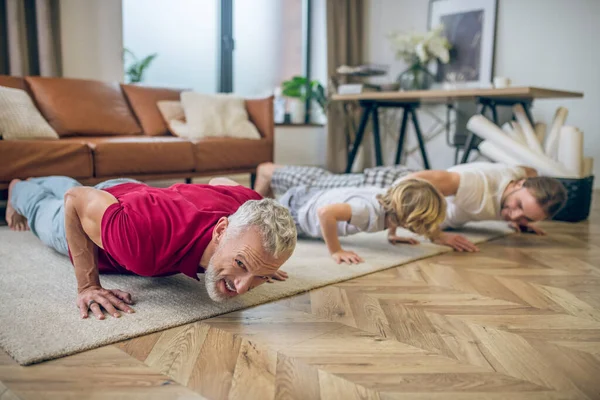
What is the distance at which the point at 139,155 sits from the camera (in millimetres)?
3195

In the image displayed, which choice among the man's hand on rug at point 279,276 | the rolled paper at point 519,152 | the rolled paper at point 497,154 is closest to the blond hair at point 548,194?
the rolled paper at point 519,152

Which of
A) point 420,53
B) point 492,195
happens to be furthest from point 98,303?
point 420,53

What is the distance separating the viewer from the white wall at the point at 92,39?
4.09 metres

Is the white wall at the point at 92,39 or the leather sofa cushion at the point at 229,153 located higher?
the white wall at the point at 92,39

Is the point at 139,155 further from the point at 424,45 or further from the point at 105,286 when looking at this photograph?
the point at 424,45

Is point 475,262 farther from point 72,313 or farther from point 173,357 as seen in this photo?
point 72,313

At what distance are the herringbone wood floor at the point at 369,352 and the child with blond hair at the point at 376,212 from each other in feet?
0.93

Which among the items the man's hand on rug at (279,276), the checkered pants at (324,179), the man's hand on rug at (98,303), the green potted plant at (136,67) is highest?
the green potted plant at (136,67)

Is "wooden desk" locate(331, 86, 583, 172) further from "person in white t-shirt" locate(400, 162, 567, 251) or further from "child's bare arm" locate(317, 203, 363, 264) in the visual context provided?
"child's bare arm" locate(317, 203, 363, 264)

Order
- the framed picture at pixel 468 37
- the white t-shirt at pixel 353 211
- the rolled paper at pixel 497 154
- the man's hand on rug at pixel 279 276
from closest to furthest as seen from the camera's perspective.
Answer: the man's hand on rug at pixel 279 276 < the white t-shirt at pixel 353 211 < the rolled paper at pixel 497 154 < the framed picture at pixel 468 37

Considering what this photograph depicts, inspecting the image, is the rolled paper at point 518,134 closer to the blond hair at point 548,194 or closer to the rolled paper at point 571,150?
the rolled paper at point 571,150

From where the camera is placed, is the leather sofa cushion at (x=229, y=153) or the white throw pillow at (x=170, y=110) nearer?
the leather sofa cushion at (x=229, y=153)

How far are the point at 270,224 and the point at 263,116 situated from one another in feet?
9.61

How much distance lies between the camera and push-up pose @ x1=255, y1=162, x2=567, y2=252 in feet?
7.55
